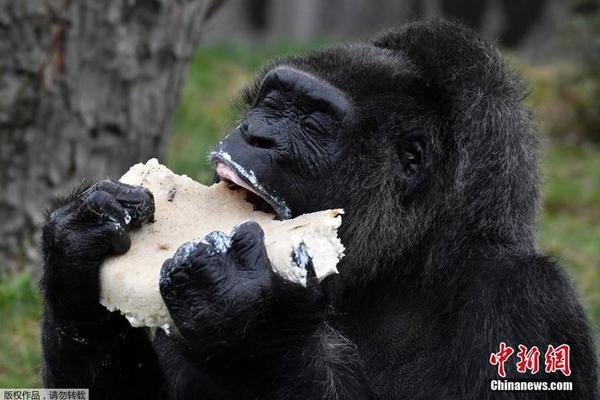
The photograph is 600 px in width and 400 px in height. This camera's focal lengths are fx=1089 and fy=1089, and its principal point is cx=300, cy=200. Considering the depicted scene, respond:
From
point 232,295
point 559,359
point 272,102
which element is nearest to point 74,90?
point 272,102

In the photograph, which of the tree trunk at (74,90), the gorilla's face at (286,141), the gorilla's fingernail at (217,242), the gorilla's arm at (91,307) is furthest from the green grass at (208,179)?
the gorilla's fingernail at (217,242)

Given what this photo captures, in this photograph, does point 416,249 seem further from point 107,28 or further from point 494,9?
point 494,9

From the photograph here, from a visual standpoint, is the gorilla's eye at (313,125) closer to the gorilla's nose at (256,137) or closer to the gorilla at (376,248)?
the gorilla at (376,248)

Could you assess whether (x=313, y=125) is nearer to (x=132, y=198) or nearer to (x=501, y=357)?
(x=132, y=198)

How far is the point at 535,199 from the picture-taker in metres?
5.31

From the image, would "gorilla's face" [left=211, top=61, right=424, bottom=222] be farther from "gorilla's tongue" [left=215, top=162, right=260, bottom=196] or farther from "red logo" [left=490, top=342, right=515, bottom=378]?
"red logo" [left=490, top=342, right=515, bottom=378]

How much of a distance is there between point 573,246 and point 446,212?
5.87 meters

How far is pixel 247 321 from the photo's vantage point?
4223 millimetres

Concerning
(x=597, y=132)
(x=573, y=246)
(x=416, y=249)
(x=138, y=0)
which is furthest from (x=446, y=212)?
(x=597, y=132)

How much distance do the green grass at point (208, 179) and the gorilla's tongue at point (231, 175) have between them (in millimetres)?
905

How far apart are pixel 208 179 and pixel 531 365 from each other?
2.31m

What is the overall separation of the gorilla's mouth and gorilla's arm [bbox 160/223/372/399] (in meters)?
0.44

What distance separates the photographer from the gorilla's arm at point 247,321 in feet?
13.8

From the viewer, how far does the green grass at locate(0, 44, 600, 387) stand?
7.21 metres
